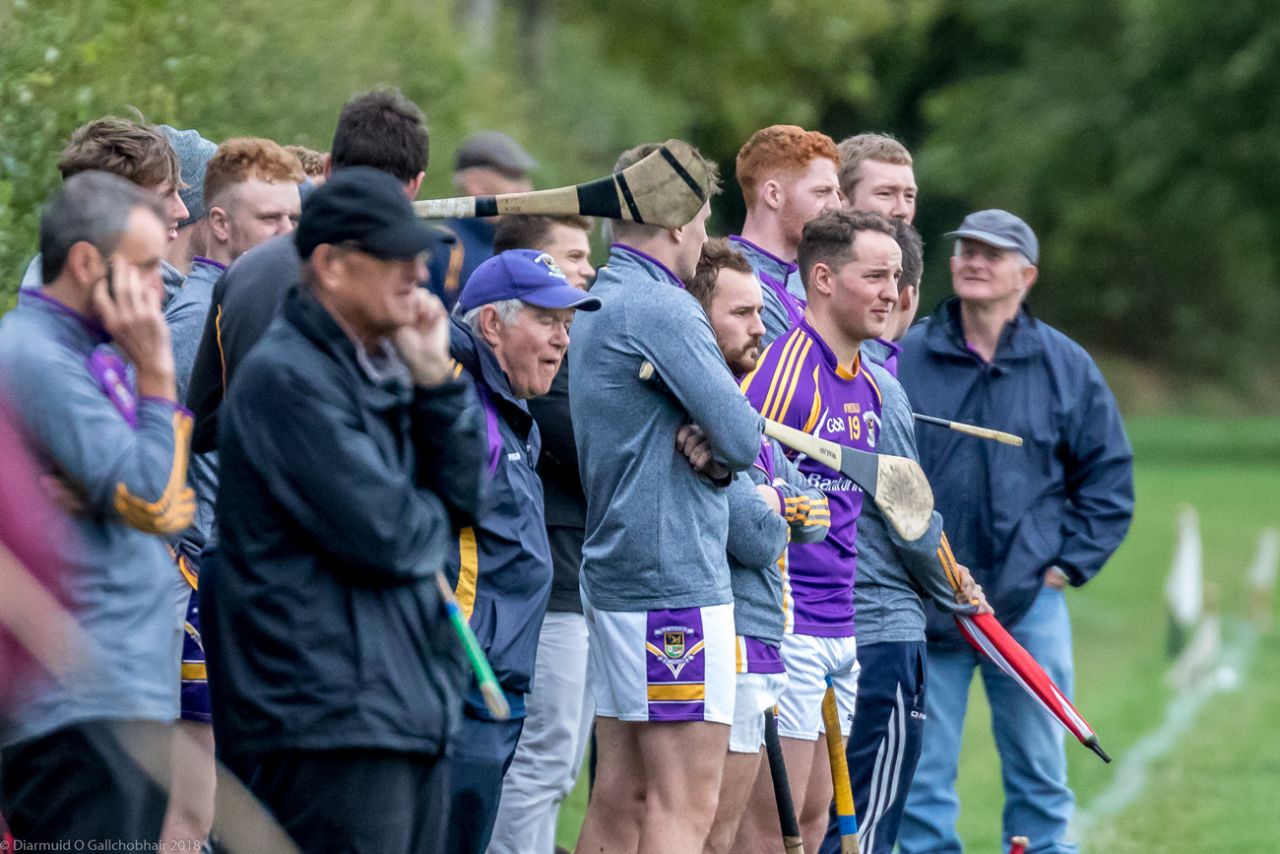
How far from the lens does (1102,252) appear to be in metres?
52.6

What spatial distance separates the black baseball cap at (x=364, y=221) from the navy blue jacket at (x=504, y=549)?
108 cm

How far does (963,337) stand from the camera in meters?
7.89

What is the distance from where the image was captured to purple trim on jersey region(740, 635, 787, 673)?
5855 millimetres

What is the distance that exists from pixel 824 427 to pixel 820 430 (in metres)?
0.02

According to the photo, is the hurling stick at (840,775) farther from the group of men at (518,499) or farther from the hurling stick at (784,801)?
the hurling stick at (784,801)

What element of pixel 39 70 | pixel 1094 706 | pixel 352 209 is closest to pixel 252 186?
pixel 39 70

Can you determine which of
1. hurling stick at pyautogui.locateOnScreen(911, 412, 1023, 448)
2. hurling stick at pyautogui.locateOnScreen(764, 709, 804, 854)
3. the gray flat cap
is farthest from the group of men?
the gray flat cap

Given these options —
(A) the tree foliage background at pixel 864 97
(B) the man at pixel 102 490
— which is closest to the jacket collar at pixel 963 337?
(A) the tree foliage background at pixel 864 97

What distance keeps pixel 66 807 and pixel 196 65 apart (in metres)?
5.43

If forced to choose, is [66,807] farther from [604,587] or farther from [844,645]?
[844,645]

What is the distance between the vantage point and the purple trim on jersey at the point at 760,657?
586 cm

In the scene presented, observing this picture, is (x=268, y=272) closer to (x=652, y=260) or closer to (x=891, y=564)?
(x=652, y=260)

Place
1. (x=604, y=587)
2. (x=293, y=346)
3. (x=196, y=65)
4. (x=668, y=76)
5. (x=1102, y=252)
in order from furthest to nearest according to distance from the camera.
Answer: (x=1102, y=252)
(x=668, y=76)
(x=196, y=65)
(x=604, y=587)
(x=293, y=346)

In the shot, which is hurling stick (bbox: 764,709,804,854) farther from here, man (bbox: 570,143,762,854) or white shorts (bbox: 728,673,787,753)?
man (bbox: 570,143,762,854)
